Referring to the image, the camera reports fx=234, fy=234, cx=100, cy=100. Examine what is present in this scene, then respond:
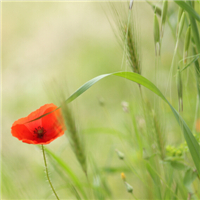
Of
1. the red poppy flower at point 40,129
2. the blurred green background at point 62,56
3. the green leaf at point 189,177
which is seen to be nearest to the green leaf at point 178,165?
the green leaf at point 189,177

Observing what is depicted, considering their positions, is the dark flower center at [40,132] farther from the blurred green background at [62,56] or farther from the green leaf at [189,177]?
the blurred green background at [62,56]

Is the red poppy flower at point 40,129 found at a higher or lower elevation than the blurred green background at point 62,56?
lower

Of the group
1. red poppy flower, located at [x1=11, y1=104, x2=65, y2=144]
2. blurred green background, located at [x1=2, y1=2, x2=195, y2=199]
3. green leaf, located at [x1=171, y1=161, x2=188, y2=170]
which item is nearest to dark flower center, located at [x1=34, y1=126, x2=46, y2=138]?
red poppy flower, located at [x1=11, y1=104, x2=65, y2=144]

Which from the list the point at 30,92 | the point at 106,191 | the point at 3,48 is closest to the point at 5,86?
the point at 30,92

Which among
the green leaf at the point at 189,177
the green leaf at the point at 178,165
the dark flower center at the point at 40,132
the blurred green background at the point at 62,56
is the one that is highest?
the blurred green background at the point at 62,56

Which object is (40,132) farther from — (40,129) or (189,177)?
(189,177)

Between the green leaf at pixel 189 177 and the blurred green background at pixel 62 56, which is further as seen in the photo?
the blurred green background at pixel 62 56

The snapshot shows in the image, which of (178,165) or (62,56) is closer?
(178,165)

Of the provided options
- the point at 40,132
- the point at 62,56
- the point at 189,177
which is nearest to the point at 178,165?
the point at 189,177

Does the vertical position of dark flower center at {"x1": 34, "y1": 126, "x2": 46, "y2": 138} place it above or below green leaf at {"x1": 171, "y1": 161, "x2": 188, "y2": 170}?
above

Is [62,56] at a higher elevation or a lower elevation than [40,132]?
higher

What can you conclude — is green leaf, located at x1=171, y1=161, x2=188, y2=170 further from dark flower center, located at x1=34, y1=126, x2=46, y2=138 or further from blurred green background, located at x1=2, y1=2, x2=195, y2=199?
blurred green background, located at x1=2, y1=2, x2=195, y2=199

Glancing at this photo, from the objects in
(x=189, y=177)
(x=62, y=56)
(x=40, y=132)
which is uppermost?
(x=62, y=56)
